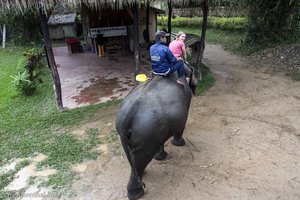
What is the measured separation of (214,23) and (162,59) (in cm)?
1538

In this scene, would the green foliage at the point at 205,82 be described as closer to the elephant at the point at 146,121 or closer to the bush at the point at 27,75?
the elephant at the point at 146,121

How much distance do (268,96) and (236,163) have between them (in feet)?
11.0

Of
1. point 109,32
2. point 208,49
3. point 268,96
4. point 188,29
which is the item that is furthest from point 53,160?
point 188,29

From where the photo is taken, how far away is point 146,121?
3535mm

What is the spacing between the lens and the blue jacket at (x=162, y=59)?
420 centimetres

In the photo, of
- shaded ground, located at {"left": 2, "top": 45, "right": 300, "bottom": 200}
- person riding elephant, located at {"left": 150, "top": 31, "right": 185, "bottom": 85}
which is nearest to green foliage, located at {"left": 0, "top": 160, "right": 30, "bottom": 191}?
shaded ground, located at {"left": 2, "top": 45, "right": 300, "bottom": 200}

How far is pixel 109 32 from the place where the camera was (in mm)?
12430

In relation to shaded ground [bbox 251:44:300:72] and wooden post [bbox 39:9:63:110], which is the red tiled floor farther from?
shaded ground [bbox 251:44:300:72]

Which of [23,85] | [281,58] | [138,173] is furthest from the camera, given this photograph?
[281,58]

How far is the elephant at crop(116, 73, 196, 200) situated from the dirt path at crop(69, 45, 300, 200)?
57cm

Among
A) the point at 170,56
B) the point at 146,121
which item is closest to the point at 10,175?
the point at 146,121

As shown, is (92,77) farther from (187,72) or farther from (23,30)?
(23,30)

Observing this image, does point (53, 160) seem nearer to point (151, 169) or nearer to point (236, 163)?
point (151, 169)

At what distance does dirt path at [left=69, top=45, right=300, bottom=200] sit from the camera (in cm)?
401
